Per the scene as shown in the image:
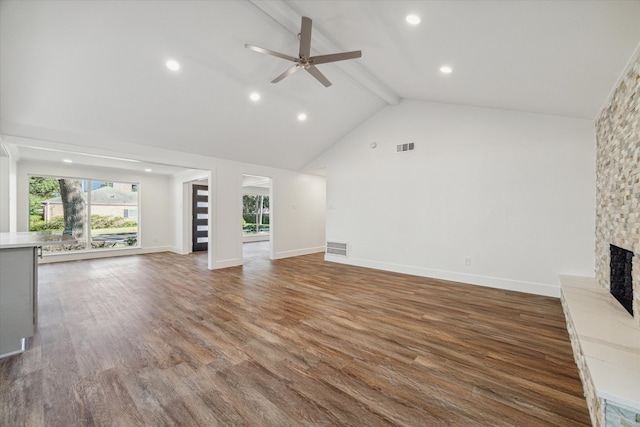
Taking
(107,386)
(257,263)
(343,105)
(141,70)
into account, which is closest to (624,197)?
(343,105)

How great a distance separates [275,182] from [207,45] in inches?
149

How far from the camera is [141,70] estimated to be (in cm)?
327

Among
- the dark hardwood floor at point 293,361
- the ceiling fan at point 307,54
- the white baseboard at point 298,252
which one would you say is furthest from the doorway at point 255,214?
the ceiling fan at point 307,54

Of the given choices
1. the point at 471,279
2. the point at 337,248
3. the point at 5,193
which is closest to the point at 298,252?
the point at 337,248

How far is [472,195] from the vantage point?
4.55m

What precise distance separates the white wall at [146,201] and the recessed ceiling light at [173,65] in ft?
16.7

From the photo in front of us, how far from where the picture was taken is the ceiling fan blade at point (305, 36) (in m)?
2.61

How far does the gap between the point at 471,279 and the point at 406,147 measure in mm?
2743

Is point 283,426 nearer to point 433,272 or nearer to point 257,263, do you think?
point 433,272

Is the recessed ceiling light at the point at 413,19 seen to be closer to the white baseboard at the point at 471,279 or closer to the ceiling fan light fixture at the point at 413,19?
the ceiling fan light fixture at the point at 413,19

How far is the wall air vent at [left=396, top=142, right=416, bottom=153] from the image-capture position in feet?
17.1

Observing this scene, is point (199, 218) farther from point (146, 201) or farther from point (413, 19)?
point (413, 19)

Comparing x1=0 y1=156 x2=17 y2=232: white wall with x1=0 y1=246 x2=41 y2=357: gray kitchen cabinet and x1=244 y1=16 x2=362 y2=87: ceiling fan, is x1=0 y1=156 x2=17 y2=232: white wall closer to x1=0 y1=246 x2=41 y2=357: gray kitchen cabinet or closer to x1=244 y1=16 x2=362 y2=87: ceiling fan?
x1=0 y1=246 x2=41 y2=357: gray kitchen cabinet

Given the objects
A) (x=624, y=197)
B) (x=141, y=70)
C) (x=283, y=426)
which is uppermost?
(x=141, y=70)
